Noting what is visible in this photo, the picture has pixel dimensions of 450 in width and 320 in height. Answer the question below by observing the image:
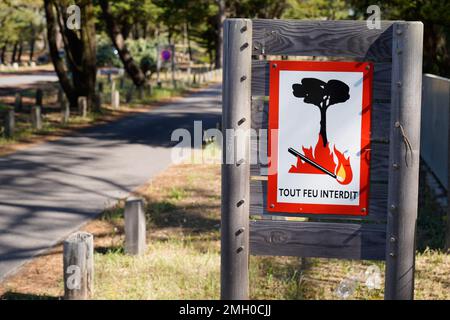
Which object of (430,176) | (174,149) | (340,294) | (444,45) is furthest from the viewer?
(444,45)

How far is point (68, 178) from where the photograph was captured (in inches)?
497

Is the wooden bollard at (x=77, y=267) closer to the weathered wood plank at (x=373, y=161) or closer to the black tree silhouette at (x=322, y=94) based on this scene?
the weathered wood plank at (x=373, y=161)

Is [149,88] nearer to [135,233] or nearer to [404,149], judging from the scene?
[135,233]

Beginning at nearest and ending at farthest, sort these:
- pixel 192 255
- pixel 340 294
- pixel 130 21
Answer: pixel 340 294 < pixel 192 255 < pixel 130 21

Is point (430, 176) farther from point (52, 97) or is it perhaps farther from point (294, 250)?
point (52, 97)

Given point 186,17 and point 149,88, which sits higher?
point 186,17

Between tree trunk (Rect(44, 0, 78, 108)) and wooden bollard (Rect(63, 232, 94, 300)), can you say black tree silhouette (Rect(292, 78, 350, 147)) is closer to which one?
wooden bollard (Rect(63, 232, 94, 300))

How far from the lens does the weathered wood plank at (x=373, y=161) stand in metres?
4.25

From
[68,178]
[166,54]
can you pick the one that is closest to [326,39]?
[68,178]

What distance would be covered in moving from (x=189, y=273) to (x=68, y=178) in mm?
6210

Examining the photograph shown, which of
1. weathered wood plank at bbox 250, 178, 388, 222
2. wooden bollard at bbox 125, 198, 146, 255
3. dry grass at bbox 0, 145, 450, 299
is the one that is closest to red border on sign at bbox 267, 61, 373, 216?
weathered wood plank at bbox 250, 178, 388, 222

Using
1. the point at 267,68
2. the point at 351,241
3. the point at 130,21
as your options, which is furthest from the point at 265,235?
the point at 130,21

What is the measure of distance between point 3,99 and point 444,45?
18034mm

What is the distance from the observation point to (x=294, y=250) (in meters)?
4.36
